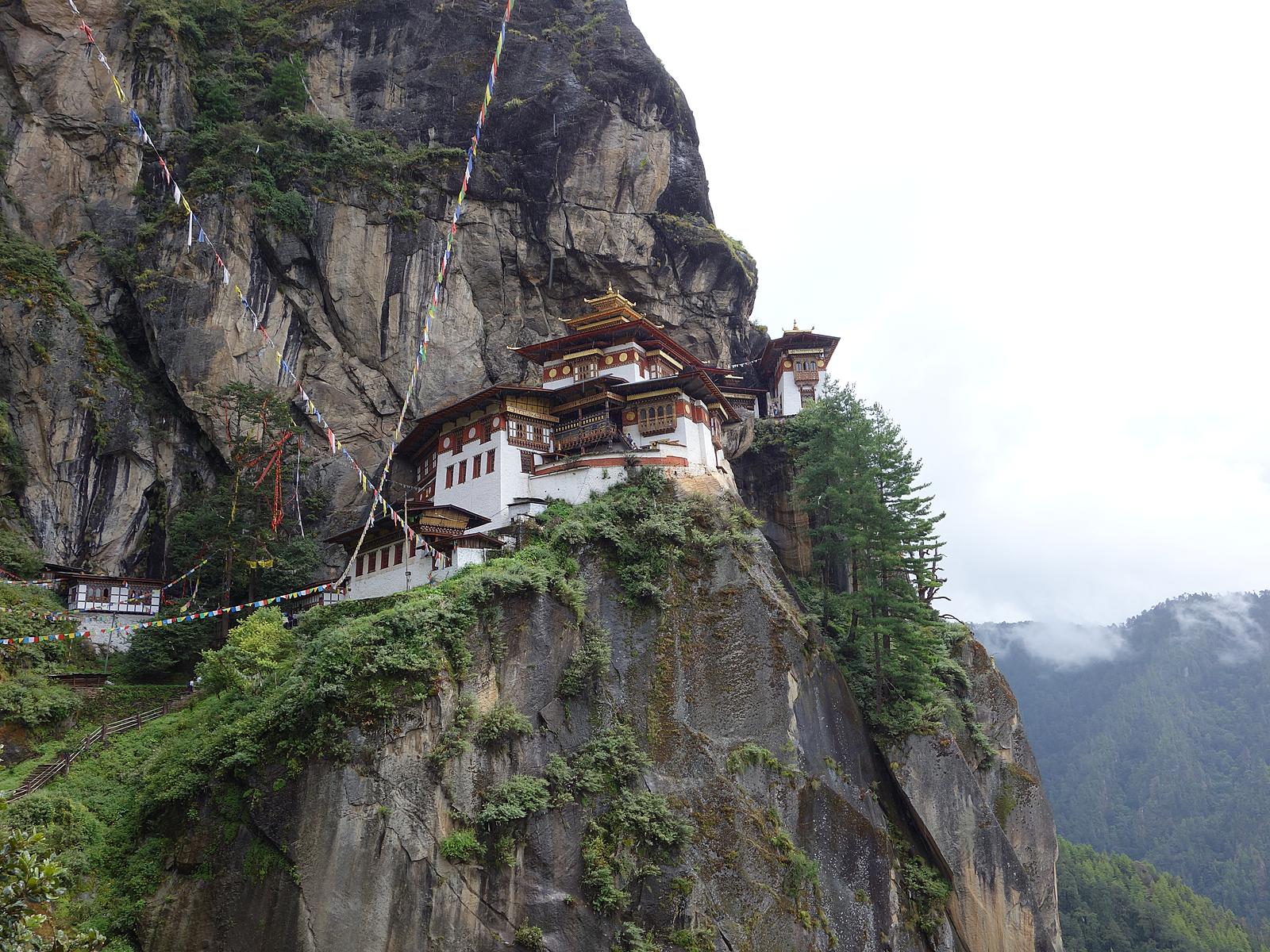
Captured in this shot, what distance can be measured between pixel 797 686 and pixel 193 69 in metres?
47.6

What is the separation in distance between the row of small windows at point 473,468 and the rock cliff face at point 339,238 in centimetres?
610

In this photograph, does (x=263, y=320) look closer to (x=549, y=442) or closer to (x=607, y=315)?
(x=549, y=442)

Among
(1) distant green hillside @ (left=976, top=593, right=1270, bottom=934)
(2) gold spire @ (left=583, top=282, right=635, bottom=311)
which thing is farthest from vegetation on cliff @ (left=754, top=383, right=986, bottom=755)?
(1) distant green hillside @ (left=976, top=593, right=1270, bottom=934)

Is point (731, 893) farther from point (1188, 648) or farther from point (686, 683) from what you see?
point (1188, 648)

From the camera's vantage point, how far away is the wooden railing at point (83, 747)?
2424cm

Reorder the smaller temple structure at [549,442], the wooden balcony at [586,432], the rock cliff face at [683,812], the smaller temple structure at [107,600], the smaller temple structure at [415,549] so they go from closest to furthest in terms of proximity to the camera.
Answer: the rock cliff face at [683,812], the smaller temple structure at [415,549], the smaller temple structure at [107,600], the smaller temple structure at [549,442], the wooden balcony at [586,432]

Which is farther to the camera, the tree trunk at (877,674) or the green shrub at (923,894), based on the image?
the tree trunk at (877,674)

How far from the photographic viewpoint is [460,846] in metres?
24.1

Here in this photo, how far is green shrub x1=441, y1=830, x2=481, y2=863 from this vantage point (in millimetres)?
23922

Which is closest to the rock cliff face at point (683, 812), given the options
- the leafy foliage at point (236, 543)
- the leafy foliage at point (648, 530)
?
the leafy foliage at point (648, 530)

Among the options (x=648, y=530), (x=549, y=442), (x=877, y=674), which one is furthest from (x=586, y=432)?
(x=877, y=674)

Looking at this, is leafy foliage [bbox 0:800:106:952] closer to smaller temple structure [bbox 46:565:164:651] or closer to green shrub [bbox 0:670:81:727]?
green shrub [bbox 0:670:81:727]

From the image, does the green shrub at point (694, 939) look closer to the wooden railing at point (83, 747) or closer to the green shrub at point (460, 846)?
the green shrub at point (460, 846)

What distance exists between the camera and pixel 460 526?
36750 millimetres
